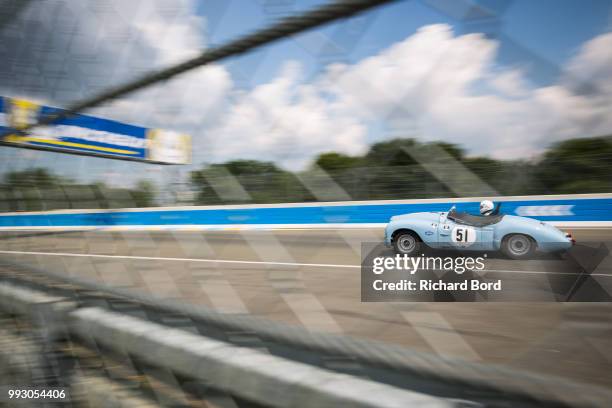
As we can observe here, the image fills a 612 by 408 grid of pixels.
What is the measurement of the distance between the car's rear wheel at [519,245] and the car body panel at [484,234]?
0.11ft

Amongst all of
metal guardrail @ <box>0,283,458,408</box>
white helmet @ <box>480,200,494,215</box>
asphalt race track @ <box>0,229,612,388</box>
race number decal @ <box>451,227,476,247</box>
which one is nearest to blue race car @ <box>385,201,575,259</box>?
race number decal @ <box>451,227,476,247</box>

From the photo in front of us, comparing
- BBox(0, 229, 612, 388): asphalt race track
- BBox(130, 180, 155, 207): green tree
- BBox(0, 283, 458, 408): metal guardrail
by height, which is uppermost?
BBox(130, 180, 155, 207): green tree

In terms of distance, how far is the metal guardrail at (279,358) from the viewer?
21.0 inches

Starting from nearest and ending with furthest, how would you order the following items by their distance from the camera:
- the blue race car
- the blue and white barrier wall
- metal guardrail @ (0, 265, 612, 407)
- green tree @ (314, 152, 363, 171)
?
metal guardrail @ (0, 265, 612, 407)
green tree @ (314, 152, 363, 171)
the blue and white barrier wall
the blue race car

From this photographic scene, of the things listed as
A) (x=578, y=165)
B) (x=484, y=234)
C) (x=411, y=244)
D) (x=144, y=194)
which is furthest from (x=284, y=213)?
(x=484, y=234)

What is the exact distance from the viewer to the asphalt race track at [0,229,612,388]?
3.16 feet

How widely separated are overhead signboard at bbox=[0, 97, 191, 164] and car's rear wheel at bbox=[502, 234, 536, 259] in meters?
2.35

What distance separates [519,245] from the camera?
9.06 ft

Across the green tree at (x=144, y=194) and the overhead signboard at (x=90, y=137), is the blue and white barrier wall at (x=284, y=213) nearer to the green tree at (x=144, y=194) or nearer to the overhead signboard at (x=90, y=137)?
the green tree at (x=144, y=194)

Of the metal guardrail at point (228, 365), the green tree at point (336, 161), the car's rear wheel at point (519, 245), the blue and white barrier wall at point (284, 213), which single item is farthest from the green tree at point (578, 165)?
the car's rear wheel at point (519, 245)

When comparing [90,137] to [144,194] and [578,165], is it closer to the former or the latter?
[144,194]

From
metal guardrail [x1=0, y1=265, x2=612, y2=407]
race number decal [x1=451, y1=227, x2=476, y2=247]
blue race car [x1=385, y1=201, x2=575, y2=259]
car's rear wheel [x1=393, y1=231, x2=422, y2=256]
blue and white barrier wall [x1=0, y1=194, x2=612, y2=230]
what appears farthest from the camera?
car's rear wheel [x1=393, y1=231, x2=422, y2=256]

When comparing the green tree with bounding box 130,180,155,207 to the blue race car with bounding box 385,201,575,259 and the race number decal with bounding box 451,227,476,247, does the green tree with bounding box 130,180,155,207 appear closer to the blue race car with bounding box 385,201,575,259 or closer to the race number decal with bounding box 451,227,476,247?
the blue race car with bounding box 385,201,575,259

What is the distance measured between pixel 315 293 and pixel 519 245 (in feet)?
6.74
